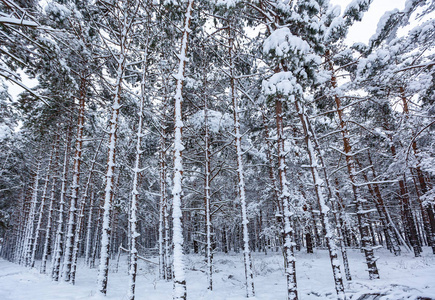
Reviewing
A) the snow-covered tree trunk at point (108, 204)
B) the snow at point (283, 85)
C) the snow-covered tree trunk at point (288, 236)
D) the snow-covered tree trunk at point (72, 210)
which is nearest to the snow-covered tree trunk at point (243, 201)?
the snow-covered tree trunk at point (288, 236)

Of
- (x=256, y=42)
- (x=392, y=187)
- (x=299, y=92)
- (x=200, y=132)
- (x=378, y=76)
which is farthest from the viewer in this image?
(x=392, y=187)

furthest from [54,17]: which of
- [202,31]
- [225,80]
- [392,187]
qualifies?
[392,187]

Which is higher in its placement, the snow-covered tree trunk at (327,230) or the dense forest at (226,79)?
the dense forest at (226,79)

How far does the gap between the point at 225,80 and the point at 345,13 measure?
5835 mm

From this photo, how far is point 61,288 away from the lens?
27.1 ft

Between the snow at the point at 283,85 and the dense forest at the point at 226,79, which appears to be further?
the snow at the point at 283,85

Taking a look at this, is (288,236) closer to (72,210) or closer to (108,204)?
(108,204)

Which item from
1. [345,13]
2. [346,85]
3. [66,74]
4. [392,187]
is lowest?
[392,187]

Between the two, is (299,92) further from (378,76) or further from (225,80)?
(225,80)

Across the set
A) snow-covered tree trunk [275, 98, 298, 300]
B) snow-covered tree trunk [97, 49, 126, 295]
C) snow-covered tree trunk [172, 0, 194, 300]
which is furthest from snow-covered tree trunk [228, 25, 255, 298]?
snow-covered tree trunk [97, 49, 126, 295]

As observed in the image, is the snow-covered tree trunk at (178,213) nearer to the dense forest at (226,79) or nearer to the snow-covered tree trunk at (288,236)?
the dense forest at (226,79)

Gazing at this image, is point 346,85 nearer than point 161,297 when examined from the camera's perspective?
Yes

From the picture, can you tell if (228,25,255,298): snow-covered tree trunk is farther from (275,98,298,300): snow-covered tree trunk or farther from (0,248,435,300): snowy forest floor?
(275,98,298,300): snow-covered tree trunk

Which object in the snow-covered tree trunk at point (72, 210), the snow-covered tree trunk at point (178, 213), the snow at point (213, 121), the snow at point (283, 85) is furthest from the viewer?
the snow at point (213, 121)
